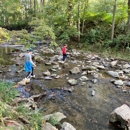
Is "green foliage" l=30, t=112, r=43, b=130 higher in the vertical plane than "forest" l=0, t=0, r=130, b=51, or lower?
lower

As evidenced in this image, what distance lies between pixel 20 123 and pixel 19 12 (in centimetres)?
3924

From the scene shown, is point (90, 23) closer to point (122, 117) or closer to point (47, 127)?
point (122, 117)

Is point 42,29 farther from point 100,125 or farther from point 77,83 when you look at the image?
point 100,125

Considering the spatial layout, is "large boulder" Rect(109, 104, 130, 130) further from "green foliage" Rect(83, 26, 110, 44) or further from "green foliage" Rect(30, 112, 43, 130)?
"green foliage" Rect(83, 26, 110, 44)

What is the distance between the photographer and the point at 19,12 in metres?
40.2

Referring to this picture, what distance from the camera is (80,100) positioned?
7.48 m

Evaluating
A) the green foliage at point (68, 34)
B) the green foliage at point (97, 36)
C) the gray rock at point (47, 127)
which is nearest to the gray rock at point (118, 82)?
the gray rock at point (47, 127)

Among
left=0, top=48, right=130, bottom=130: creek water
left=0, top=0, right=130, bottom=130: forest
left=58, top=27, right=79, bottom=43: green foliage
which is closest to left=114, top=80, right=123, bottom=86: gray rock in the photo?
left=0, top=0, right=130, bottom=130: forest

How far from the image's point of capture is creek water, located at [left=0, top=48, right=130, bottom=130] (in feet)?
19.9

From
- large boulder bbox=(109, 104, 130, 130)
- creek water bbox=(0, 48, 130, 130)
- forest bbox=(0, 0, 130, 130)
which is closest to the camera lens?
large boulder bbox=(109, 104, 130, 130)

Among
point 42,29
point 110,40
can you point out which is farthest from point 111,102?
point 110,40

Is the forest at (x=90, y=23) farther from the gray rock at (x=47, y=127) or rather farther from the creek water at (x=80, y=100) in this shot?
the gray rock at (x=47, y=127)

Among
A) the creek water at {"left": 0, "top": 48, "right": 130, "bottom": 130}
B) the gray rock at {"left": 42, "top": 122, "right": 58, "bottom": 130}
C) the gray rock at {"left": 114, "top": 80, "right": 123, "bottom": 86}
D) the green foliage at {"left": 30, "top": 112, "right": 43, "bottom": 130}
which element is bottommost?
the creek water at {"left": 0, "top": 48, "right": 130, "bottom": 130}

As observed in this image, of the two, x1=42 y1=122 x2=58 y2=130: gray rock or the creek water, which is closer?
x1=42 y1=122 x2=58 y2=130: gray rock
